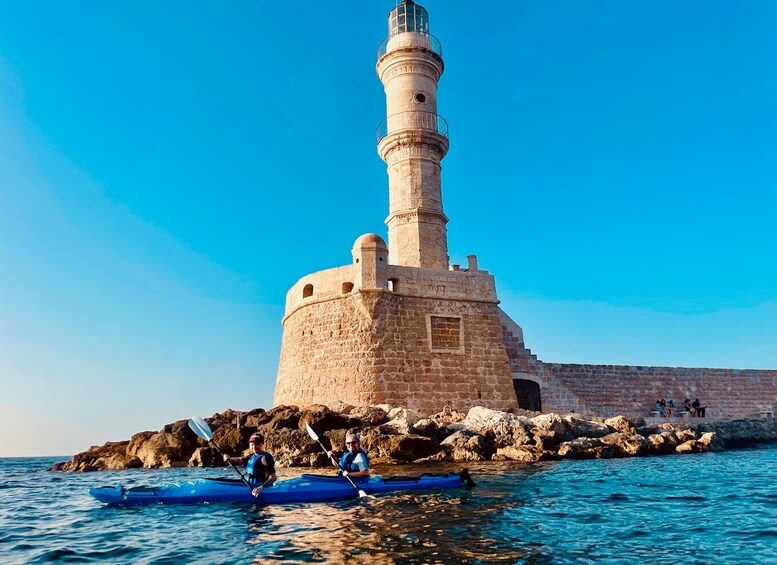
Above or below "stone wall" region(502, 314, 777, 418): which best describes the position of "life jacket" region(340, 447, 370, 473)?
below

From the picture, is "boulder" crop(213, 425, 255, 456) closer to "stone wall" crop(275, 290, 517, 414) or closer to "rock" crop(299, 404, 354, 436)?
"rock" crop(299, 404, 354, 436)

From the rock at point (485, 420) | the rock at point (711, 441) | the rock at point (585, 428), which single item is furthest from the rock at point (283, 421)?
the rock at point (711, 441)

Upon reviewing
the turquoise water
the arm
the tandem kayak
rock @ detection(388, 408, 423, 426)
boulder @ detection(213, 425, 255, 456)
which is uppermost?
rock @ detection(388, 408, 423, 426)

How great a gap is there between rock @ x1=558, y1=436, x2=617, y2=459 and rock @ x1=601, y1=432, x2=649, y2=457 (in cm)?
15

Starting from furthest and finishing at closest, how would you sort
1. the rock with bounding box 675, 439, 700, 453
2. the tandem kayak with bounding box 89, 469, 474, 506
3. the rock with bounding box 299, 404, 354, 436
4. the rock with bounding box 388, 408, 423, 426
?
the rock with bounding box 675, 439, 700, 453
the rock with bounding box 388, 408, 423, 426
the rock with bounding box 299, 404, 354, 436
the tandem kayak with bounding box 89, 469, 474, 506

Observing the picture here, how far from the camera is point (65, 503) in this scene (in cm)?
938

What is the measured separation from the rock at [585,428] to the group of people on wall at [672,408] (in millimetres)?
5915

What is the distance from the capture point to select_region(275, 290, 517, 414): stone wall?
16.3m

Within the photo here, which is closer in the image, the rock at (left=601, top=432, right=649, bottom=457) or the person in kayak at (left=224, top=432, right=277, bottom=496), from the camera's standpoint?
the person in kayak at (left=224, top=432, right=277, bottom=496)

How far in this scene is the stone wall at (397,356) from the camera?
53.4 feet

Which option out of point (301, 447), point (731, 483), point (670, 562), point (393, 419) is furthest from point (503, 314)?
point (670, 562)

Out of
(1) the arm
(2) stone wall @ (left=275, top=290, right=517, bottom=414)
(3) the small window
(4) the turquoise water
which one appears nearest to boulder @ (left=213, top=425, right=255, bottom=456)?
(2) stone wall @ (left=275, top=290, right=517, bottom=414)

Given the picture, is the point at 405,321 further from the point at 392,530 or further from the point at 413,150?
the point at 392,530

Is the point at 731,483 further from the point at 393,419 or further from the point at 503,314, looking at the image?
the point at 503,314
